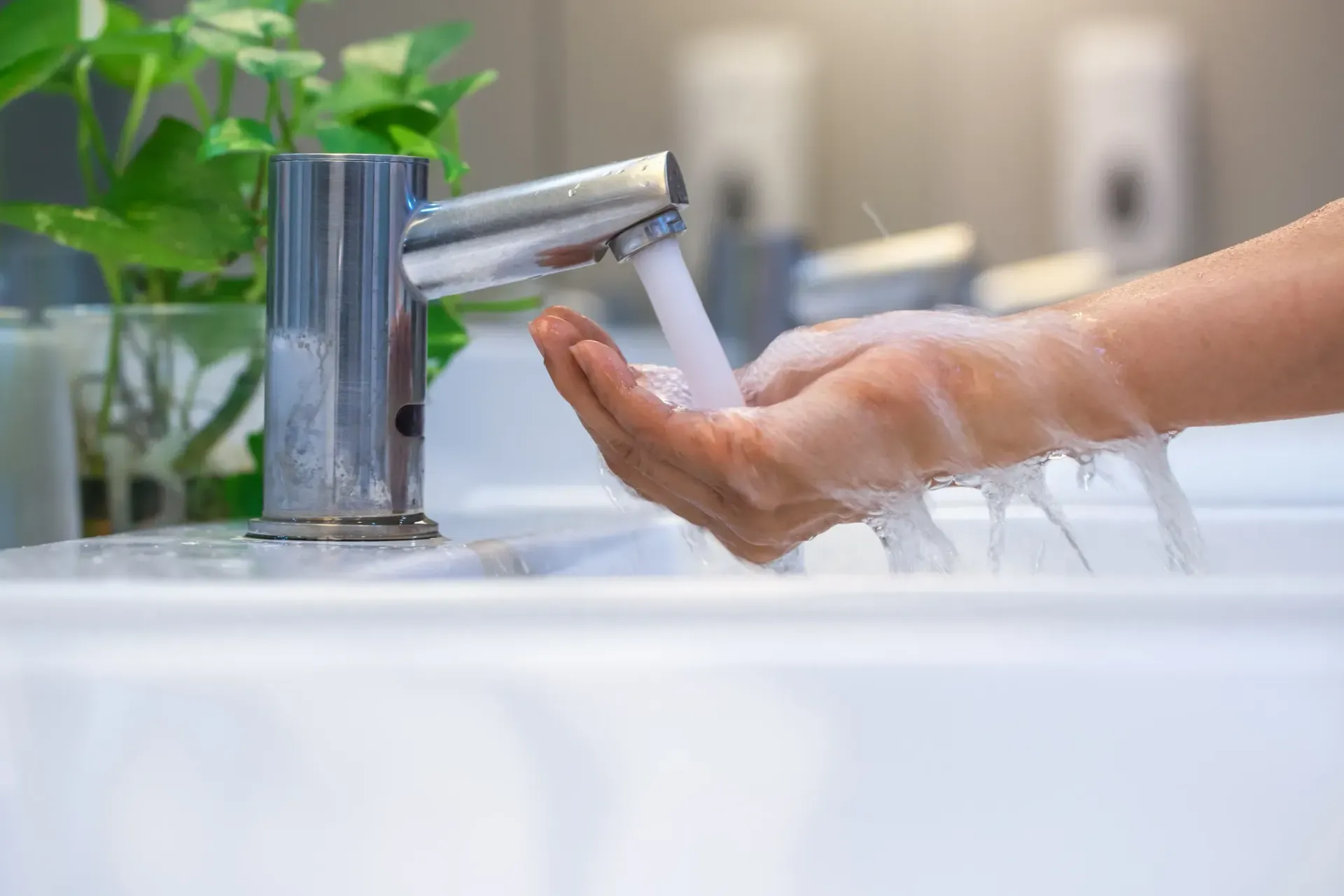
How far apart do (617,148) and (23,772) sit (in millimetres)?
1123

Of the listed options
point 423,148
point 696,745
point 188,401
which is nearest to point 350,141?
point 423,148

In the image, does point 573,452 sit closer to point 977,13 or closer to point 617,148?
point 617,148

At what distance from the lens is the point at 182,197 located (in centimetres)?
54

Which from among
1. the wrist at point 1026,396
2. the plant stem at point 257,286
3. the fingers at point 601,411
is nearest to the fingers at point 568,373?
the fingers at point 601,411

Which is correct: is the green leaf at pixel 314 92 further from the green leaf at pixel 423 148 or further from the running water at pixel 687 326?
the running water at pixel 687 326

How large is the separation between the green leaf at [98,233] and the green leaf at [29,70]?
0.14 ft

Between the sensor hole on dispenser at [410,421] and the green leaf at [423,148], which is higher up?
the green leaf at [423,148]

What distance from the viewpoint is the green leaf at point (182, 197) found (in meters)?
0.53

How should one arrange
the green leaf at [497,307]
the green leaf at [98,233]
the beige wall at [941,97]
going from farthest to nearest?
the beige wall at [941,97] → the green leaf at [497,307] → the green leaf at [98,233]

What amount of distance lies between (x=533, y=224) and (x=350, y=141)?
5.9 inches

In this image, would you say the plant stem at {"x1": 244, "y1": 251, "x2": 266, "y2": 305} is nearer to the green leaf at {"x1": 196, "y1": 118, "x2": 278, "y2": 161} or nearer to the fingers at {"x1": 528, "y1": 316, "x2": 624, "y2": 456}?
Answer: the green leaf at {"x1": 196, "y1": 118, "x2": 278, "y2": 161}

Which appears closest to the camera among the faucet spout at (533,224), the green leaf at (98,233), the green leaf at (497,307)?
the faucet spout at (533,224)

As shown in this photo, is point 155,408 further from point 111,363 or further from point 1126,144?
point 1126,144

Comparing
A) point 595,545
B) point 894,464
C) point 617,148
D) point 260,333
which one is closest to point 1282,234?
point 894,464
